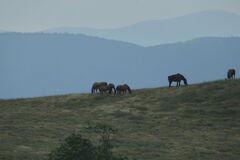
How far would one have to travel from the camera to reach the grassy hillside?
160 feet

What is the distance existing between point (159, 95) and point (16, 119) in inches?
756

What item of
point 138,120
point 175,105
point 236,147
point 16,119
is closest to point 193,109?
point 175,105

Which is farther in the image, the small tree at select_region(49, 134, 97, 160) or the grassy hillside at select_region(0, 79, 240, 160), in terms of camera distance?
the grassy hillside at select_region(0, 79, 240, 160)

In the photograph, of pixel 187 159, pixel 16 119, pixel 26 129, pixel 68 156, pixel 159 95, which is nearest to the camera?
pixel 68 156

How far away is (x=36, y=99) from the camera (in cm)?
7506

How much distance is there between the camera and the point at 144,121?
62031 mm

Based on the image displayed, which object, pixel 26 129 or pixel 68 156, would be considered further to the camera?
pixel 26 129

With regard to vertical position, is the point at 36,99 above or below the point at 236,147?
above

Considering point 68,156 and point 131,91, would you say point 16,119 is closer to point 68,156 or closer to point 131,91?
point 131,91

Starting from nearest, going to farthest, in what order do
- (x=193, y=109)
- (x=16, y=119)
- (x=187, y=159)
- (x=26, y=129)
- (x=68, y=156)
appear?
(x=68, y=156), (x=187, y=159), (x=26, y=129), (x=16, y=119), (x=193, y=109)

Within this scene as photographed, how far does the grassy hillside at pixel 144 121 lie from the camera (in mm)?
48656

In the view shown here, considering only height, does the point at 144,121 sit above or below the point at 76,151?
above

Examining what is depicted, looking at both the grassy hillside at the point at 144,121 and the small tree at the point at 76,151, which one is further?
the grassy hillside at the point at 144,121

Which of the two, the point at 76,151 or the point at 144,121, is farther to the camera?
the point at 144,121
